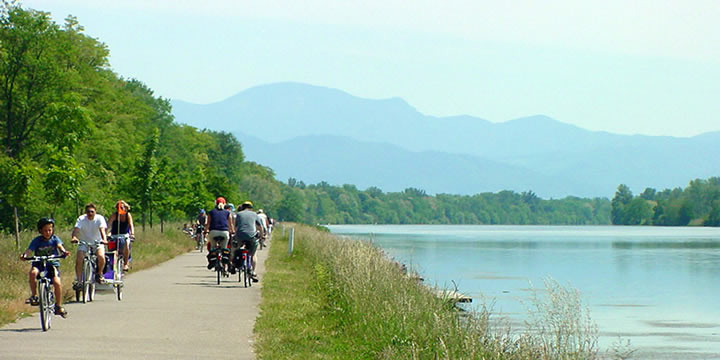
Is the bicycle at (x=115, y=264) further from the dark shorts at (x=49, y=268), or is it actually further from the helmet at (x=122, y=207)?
the dark shorts at (x=49, y=268)

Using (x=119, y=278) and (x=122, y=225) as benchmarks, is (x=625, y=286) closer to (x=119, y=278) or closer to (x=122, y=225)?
(x=122, y=225)

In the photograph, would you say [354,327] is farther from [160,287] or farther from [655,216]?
[655,216]

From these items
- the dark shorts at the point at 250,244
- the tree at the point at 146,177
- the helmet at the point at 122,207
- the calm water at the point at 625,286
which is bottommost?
the calm water at the point at 625,286

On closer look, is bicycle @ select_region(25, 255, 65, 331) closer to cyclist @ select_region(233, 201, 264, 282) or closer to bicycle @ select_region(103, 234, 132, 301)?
bicycle @ select_region(103, 234, 132, 301)

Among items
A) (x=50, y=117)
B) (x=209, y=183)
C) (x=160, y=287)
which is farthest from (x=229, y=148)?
(x=160, y=287)

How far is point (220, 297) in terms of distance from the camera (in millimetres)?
19656

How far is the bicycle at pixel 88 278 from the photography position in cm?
1747

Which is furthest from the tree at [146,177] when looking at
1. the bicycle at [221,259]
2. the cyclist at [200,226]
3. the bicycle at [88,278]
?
the bicycle at [88,278]

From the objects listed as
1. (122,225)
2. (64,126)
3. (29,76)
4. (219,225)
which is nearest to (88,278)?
(122,225)

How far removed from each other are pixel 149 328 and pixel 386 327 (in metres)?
3.32

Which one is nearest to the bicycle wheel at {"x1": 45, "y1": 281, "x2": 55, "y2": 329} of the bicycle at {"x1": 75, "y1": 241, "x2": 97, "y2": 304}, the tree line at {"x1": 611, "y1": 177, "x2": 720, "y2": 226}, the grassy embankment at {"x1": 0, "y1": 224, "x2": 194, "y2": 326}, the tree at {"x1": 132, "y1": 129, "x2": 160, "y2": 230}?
the grassy embankment at {"x1": 0, "y1": 224, "x2": 194, "y2": 326}

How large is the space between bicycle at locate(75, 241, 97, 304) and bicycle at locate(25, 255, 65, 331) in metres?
3.07

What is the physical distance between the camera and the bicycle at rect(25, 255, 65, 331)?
13.3 metres

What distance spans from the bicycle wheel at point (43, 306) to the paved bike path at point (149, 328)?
0.12m
